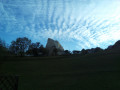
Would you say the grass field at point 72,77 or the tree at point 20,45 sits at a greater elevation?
the tree at point 20,45

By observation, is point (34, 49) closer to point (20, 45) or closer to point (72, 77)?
point (20, 45)

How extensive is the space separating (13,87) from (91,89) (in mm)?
3818

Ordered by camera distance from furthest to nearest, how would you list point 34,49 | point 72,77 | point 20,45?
point 34,49 → point 20,45 → point 72,77

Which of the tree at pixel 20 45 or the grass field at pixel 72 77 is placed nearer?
the grass field at pixel 72 77

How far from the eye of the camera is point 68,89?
4730 mm

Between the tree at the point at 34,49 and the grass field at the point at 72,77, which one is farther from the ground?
the tree at the point at 34,49

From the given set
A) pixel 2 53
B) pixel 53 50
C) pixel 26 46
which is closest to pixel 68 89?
pixel 2 53

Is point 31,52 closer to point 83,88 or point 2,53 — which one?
point 2,53

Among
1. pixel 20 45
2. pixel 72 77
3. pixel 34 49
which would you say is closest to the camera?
pixel 72 77

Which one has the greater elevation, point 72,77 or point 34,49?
point 34,49

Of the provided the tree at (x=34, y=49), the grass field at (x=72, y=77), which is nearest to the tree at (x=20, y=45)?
the tree at (x=34, y=49)

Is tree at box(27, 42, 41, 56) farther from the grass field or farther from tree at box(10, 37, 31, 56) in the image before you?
the grass field

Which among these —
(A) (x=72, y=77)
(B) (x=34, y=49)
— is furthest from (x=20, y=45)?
(A) (x=72, y=77)

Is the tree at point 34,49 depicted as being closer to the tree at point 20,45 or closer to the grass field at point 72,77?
the tree at point 20,45
